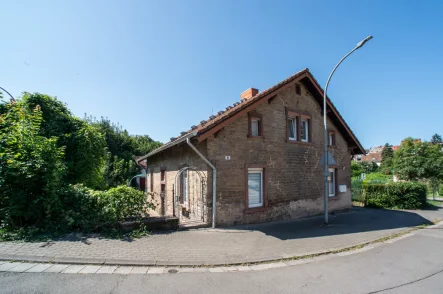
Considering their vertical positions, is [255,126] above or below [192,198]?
above

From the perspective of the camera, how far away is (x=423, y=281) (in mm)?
4750

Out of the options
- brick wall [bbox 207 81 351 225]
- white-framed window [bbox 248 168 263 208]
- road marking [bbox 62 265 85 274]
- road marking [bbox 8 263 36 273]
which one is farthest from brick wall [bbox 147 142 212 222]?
road marking [bbox 8 263 36 273]

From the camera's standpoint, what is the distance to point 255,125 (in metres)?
10.2

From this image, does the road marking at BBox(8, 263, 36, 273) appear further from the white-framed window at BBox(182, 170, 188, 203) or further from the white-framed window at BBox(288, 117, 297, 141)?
the white-framed window at BBox(288, 117, 297, 141)

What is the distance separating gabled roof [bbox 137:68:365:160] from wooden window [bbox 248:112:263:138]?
44cm

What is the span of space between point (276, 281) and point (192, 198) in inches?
215

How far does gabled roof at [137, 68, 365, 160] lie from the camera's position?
8148 mm

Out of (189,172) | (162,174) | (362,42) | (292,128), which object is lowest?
(162,174)

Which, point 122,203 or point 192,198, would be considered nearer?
point 122,203

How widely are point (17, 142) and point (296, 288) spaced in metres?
8.54

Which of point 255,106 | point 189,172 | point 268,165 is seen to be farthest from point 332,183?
point 189,172

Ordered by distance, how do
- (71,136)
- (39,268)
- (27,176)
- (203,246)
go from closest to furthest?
(39,268) → (203,246) → (27,176) → (71,136)

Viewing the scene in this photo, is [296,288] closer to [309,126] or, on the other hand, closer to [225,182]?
[225,182]

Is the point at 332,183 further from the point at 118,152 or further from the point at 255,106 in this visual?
the point at 118,152
